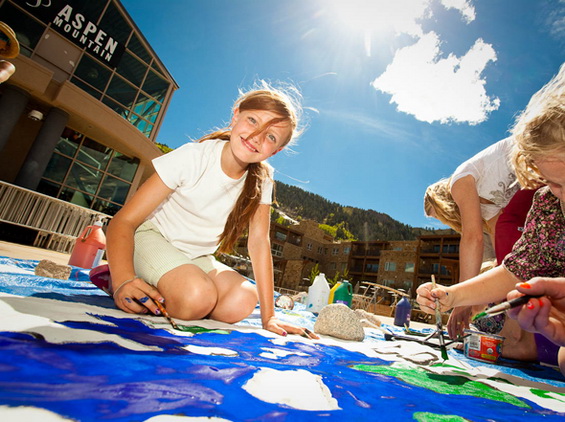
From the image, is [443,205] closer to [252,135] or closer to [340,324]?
[340,324]

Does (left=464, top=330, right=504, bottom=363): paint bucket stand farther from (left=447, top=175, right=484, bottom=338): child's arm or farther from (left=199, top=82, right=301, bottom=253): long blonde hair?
(left=199, top=82, right=301, bottom=253): long blonde hair

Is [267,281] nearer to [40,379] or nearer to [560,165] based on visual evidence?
[40,379]

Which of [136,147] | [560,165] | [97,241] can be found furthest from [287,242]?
[560,165]

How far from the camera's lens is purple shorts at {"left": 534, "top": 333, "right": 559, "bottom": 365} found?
183cm

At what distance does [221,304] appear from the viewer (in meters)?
1.65

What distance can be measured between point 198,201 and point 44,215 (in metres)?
5.75

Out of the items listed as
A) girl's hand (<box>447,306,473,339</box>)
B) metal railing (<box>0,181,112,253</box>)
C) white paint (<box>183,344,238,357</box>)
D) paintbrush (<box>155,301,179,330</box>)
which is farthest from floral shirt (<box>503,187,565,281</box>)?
metal railing (<box>0,181,112,253</box>)

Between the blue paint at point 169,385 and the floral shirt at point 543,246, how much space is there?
86 cm

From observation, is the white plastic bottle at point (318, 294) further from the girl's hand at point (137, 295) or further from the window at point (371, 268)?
the window at point (371, 268)

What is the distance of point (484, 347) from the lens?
1717 mm

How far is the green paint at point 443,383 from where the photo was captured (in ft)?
2.89

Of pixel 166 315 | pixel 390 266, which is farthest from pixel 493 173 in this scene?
pixel 390 266

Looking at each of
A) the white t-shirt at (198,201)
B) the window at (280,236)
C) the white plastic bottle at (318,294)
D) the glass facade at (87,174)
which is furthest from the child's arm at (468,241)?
the window at (280,236)

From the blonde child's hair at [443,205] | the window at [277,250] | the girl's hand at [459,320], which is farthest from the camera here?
the window at [277,250]
